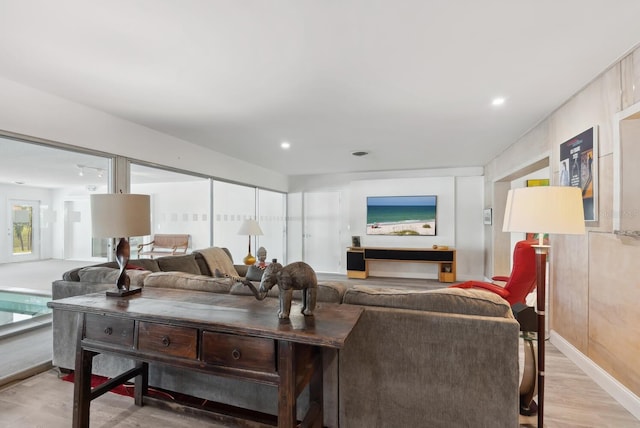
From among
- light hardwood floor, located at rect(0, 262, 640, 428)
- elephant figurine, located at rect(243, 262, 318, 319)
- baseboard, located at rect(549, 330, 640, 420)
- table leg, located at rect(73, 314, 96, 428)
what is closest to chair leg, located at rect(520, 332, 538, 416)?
light hardwood floor, located at rect(0, 262, 640, 428)

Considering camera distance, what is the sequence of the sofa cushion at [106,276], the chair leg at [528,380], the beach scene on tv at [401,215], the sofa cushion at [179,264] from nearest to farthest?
the chair leg at [528,380], the sofa cushion at [106,276], the sofa cushion at [179,264], the beach scene on tv at [401,215]

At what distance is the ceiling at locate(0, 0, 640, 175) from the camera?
1672 millimetres

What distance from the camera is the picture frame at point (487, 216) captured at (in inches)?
224

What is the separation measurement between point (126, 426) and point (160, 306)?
90 cm

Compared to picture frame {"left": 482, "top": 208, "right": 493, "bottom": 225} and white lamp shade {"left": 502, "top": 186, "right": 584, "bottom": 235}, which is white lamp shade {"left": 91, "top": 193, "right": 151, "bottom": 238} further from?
picture frame {"left": 482, "top": 208, "right": 493, "bottom": 225}

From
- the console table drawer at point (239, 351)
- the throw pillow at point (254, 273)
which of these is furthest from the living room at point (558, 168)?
the console table drawer at point (239, 351)

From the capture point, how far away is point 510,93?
8.93 ft

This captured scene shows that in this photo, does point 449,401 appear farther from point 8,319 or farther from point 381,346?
point 8,319

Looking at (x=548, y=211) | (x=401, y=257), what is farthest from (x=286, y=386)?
(x=401, y=257)

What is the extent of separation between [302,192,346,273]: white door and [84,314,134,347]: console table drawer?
19.1 ft

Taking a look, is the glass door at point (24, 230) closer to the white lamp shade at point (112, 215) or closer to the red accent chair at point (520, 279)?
the white lamp shade at point (112, 215)

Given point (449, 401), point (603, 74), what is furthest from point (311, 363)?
point (603, 74)

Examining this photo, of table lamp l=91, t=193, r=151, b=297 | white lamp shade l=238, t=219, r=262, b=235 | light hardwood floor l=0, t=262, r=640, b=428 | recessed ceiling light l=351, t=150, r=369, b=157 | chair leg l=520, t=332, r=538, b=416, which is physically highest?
recessed ceiling light l=351, t=150, r=369, b=157

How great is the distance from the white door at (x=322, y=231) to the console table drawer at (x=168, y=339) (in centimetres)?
585
